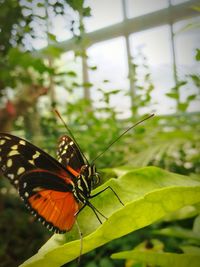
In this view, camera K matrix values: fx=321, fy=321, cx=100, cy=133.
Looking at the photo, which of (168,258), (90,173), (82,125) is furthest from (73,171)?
(82,125)

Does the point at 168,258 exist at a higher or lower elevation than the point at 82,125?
lower

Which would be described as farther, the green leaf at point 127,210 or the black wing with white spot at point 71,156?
the black wing with white spot at point 71,156

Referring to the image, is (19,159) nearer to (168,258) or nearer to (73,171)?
(73,171)

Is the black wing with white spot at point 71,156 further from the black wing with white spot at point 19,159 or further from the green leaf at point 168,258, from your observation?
the green leaf at point 168,258

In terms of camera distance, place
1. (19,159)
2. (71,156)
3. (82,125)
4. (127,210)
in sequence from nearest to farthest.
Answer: (127,210) < (19,159) < (71,156) < (82,125)

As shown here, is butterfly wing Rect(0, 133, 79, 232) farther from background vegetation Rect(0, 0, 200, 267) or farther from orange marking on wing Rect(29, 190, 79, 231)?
background vegetation Rect(0, 0, 200, 267)

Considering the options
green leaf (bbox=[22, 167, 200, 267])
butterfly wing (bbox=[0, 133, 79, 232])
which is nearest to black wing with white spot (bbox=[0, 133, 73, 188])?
butterfly wing (bbox=[0, 133, 79, 232])

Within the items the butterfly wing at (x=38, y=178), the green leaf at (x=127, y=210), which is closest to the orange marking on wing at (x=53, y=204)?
the butterfly wing at (x=38, y=178)

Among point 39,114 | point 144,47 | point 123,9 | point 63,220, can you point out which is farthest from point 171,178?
point 39,114
